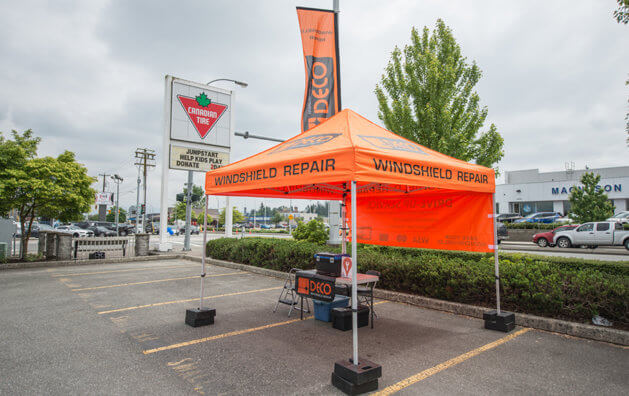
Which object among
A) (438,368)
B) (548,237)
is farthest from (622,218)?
(438,368)

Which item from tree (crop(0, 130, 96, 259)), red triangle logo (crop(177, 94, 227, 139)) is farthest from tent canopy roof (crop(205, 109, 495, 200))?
red triangle logo (crop(177, 94, 227, 139))

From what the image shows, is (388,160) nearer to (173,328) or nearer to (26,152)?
(173,328)

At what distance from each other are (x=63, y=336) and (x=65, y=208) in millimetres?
9961

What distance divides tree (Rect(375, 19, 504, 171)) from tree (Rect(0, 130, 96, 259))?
1203 cm

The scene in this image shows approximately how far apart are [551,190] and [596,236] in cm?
3270

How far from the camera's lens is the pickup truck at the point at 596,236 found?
752 inches

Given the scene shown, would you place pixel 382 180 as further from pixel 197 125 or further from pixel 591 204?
pixel 591 204

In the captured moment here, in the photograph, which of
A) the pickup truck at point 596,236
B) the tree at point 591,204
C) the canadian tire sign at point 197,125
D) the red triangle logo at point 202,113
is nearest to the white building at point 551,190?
the tree at point 591,204

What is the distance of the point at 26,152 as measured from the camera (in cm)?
1224

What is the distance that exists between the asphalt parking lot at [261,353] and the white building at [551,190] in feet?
160

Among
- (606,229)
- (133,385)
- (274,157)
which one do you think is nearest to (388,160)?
(274,157)

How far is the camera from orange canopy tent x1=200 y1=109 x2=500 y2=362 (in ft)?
13.0

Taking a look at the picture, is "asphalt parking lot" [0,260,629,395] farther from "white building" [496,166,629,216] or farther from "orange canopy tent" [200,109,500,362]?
"white building" [496,166,629,216]

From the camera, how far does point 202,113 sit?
16672 millimetres
